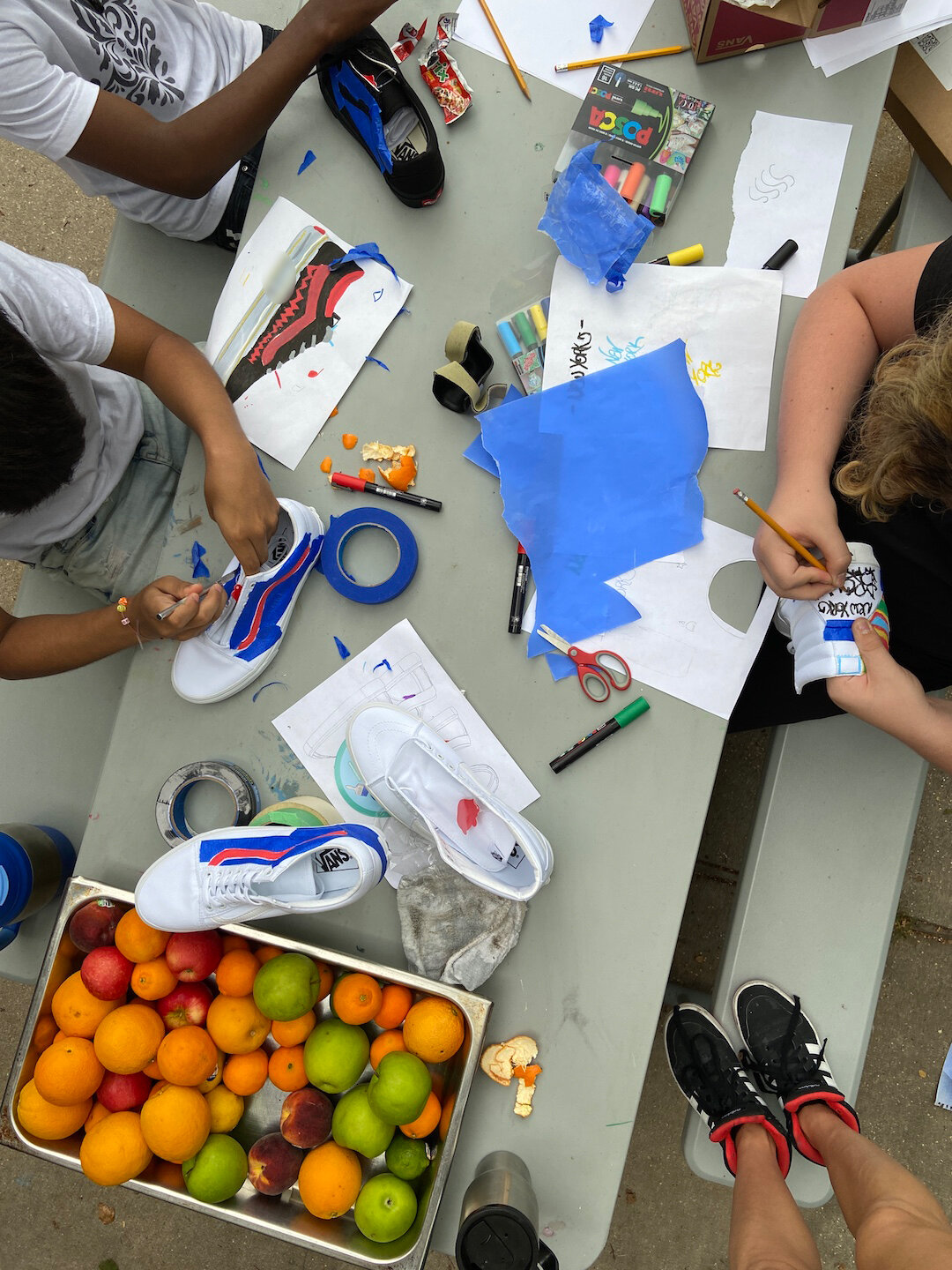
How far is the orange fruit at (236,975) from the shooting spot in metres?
0.82

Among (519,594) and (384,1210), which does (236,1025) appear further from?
(519,594)

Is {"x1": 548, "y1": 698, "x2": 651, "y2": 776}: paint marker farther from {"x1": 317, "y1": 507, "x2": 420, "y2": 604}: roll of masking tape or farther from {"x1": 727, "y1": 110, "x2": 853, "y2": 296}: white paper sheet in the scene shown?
{"x1": 727, "y1": 110, "x2": 853, "y2": 296}: white paper sheet

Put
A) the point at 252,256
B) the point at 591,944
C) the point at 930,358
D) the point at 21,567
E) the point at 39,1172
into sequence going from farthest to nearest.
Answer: the point at 21,567, the point at 39,1172, the point at 252,256, the point at 591,944, the point at 930,358

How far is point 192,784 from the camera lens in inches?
35.9

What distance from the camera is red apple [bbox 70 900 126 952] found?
83cm

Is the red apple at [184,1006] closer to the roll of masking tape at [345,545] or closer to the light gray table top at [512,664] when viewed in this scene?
the light gray table top at [512,664]

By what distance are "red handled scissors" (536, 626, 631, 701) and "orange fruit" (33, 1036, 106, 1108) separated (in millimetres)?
645

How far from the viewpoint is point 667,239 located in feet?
3.01

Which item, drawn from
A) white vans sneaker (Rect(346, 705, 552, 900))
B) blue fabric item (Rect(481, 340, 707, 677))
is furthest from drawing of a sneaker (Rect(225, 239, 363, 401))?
white vans sneaker (Rect(346, 705, 552, 900))

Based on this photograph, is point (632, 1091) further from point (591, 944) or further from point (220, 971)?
point (220, 971)

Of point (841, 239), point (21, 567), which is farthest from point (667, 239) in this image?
point (21, 567)

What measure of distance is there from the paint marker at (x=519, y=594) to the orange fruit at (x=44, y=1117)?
2.22 ft

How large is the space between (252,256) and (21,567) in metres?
1.08

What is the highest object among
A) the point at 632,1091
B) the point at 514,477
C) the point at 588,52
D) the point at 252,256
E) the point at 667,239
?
the point at 588,52
